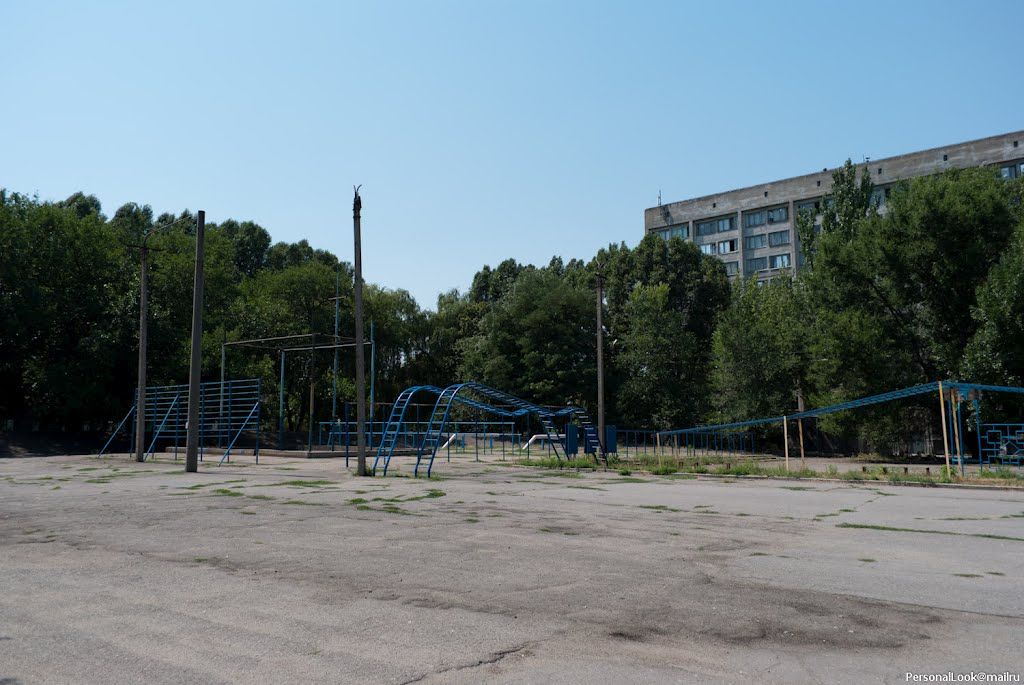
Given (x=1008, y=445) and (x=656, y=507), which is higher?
(x=1008, y=445)

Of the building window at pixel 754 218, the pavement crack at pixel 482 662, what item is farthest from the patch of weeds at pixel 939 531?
the building window at pixel 754 218

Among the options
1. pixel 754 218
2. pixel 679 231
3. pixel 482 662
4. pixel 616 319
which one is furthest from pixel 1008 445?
pixel 679 231

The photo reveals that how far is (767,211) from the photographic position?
271 feet

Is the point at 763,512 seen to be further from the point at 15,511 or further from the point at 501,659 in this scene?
the point at 15,511

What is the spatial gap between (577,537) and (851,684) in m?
6.07

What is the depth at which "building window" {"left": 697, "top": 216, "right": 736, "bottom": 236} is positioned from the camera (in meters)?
86.2

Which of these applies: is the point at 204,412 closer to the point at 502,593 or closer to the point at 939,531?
the point at 939,531

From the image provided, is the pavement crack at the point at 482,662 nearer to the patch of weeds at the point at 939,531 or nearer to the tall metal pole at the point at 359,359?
the patch of weeds at the point at 939,531

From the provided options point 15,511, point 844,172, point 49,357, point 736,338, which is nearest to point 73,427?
point 49,357

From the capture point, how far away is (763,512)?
1377 centimetres

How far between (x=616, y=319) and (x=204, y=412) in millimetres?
32571

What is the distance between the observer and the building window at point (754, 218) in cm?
8306

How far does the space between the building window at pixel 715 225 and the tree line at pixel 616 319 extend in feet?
80.7

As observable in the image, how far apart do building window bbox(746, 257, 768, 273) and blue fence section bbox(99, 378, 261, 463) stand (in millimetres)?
59974
